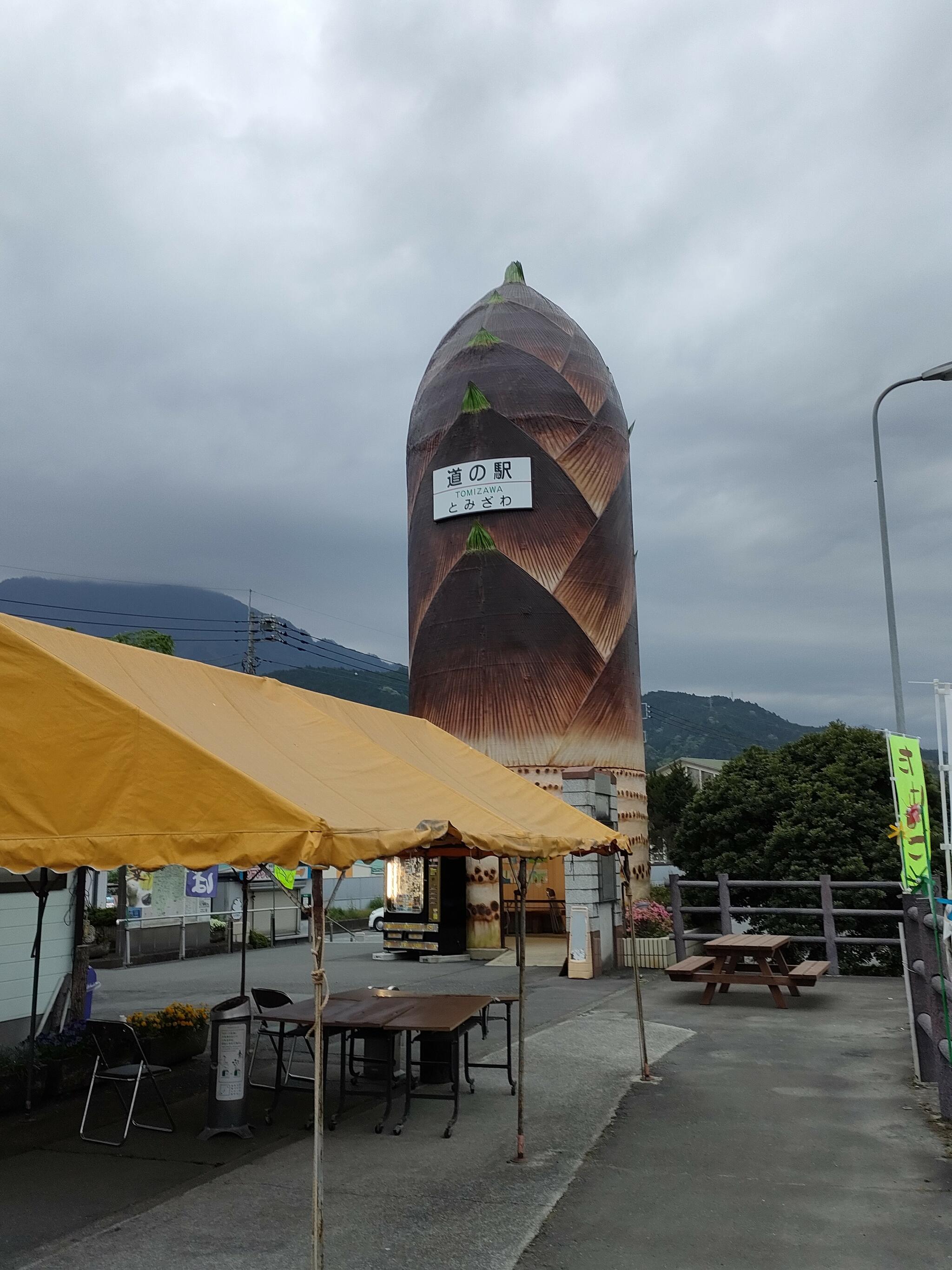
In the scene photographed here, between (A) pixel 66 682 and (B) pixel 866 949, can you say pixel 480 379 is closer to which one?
(B) pixel 866 949

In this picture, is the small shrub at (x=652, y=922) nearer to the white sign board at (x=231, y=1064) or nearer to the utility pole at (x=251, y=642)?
the white sign board at (x=231, y=1064)

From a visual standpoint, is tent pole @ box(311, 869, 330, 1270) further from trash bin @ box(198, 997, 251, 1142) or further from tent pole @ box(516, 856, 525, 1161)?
trash bin @ box(198, 997, 251, 1142)

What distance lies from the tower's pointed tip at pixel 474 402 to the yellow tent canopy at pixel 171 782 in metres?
18.9

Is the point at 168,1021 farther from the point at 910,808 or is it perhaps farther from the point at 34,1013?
the point at 910,808

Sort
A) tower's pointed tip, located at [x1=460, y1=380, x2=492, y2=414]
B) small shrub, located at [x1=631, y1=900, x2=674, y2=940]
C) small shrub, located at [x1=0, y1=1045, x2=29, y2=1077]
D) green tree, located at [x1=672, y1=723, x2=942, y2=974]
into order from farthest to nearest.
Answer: tower's pointed tip, located at [x1=460, y1=380, x2=492, y2=414]
green tree, located at [x1=672, y1=723, x2=942, y2=974]
small shrub, located at [x1=631, y1=900, x2=674, y2=940]
small shrub, located at [x1=0, y1=1045, x2=29, y2=1077]

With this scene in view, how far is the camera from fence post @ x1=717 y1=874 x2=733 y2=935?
56.9 feet

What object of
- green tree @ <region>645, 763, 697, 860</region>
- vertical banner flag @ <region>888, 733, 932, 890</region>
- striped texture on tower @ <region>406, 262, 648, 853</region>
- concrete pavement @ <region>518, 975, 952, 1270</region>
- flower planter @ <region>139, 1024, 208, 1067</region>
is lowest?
concrete pavement @ <region>518, 975, 952, 1270</region>

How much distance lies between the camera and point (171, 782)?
5.50 metres

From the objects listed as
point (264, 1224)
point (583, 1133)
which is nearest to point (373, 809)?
point (264, 1224)

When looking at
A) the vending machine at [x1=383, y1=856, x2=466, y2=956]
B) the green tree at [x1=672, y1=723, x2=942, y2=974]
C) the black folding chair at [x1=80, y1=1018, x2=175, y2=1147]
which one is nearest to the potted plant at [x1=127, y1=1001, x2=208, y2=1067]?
the black folding chair at [x1=80, y1=1018, x2=175, y2=1147]

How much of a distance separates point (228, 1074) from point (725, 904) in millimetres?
11505

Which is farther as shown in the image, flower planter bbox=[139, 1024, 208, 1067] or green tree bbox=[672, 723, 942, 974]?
green tree bbox=[672, 723, 942, 974]

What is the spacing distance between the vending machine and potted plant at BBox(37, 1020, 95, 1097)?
471 inches

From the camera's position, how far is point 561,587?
80.5 ft
